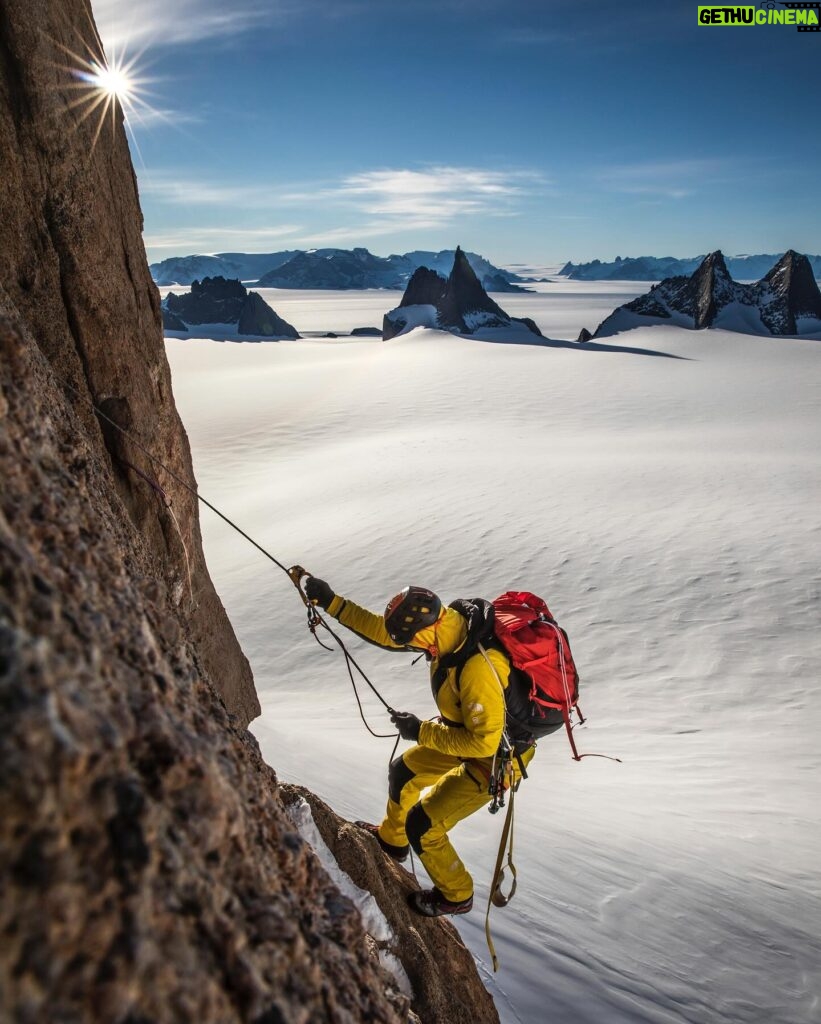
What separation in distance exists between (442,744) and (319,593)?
1.25 meters

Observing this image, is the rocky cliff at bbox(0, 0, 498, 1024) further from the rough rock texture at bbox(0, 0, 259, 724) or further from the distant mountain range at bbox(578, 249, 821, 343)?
the distant mountain range at bbox(578, 249, 821, 343)

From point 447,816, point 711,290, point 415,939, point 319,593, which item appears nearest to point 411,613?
point 319,593

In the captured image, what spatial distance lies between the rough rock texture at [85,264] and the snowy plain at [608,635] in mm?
2949

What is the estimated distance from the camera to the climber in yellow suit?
11.1ft

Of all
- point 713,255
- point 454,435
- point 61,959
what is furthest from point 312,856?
point 713,255

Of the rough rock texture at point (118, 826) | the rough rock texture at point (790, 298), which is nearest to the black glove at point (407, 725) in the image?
the rough rock texture at point (118, 826)

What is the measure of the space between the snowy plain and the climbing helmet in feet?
6.15

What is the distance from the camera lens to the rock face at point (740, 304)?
48219mm

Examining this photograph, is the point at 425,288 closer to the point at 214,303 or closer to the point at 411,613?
the point at 214,303

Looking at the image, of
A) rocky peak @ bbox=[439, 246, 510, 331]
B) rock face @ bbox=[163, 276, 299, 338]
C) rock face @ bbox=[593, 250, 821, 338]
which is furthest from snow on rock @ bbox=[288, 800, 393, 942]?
rock face @ bbox=[163, 276, 299, 338]

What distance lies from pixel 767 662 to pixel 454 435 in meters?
15.1

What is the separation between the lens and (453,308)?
5984 cm

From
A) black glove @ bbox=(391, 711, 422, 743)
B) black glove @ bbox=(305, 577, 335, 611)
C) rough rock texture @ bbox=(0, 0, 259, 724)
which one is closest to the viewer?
rough rock texture @ bbox=(0, 0, 259, 724)

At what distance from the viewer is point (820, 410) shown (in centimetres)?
2328
